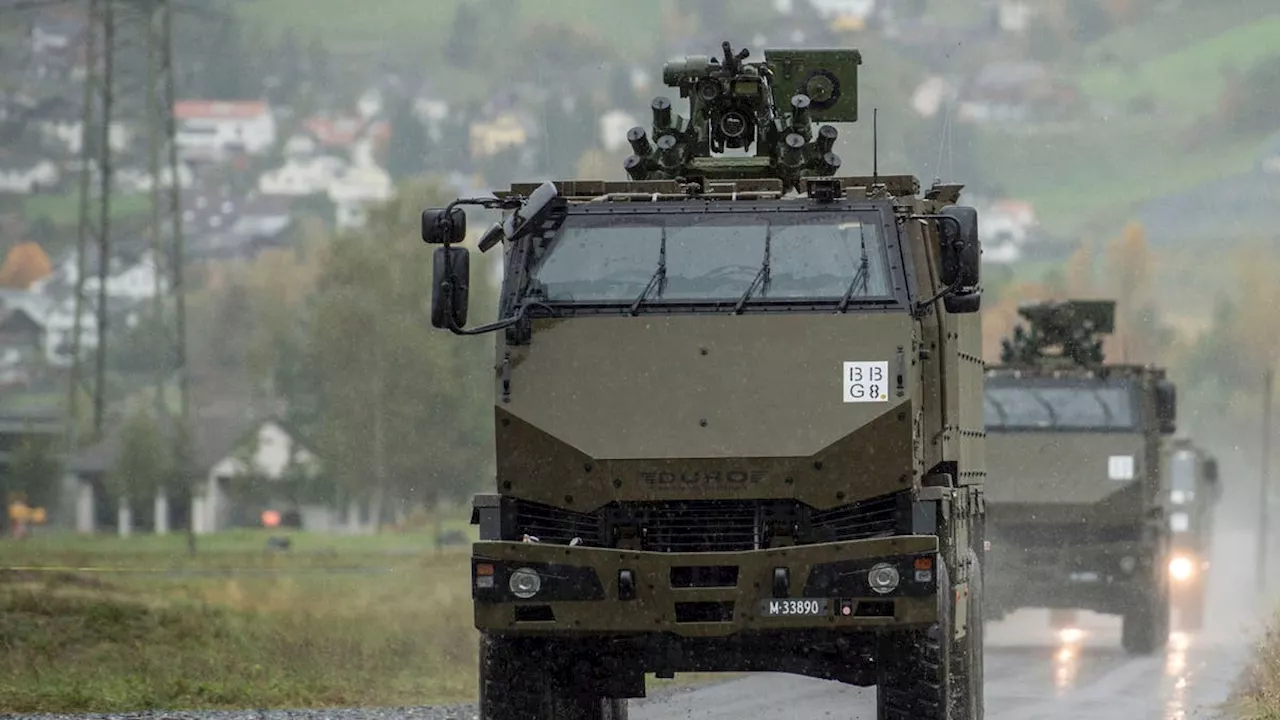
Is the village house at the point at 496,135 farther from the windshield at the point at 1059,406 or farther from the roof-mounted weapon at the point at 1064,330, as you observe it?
the windshield at the point at 1059,406

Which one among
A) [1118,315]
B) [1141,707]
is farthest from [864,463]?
[1118,315]

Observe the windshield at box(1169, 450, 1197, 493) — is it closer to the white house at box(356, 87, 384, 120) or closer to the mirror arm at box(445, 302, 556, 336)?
the mirror arm at box(445, 302, 556, 336)

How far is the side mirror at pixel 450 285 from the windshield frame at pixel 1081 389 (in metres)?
14.5

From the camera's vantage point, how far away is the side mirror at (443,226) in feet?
41.7

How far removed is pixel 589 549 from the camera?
1234 cm

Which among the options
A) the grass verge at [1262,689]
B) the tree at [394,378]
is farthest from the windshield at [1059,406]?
the tree at [394,378]

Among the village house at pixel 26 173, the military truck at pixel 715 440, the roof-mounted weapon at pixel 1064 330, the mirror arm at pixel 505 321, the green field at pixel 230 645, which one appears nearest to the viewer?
the military truck at pixel 715 440

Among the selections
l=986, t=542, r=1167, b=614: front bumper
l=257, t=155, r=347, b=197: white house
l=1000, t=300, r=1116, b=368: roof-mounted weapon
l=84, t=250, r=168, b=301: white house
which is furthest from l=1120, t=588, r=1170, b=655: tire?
l=257, t=155, r=347, b=197: white house

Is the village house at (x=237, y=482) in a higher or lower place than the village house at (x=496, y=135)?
lower

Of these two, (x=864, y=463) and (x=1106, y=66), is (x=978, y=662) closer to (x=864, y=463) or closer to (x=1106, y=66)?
(x=864, y=463)

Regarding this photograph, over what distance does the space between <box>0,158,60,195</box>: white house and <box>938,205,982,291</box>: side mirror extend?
105 metres

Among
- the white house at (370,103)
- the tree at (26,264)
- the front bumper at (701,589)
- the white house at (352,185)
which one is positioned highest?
the white house at (370,103)

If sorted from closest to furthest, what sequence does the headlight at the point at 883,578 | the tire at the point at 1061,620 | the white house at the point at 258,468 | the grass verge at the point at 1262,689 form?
the headlight at the point at 883,578 < the grass verge at the point at 1262,689 < the tire at the point at 1061,620 < the white house at the point at 258,468

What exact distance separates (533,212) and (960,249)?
90.1 inches
